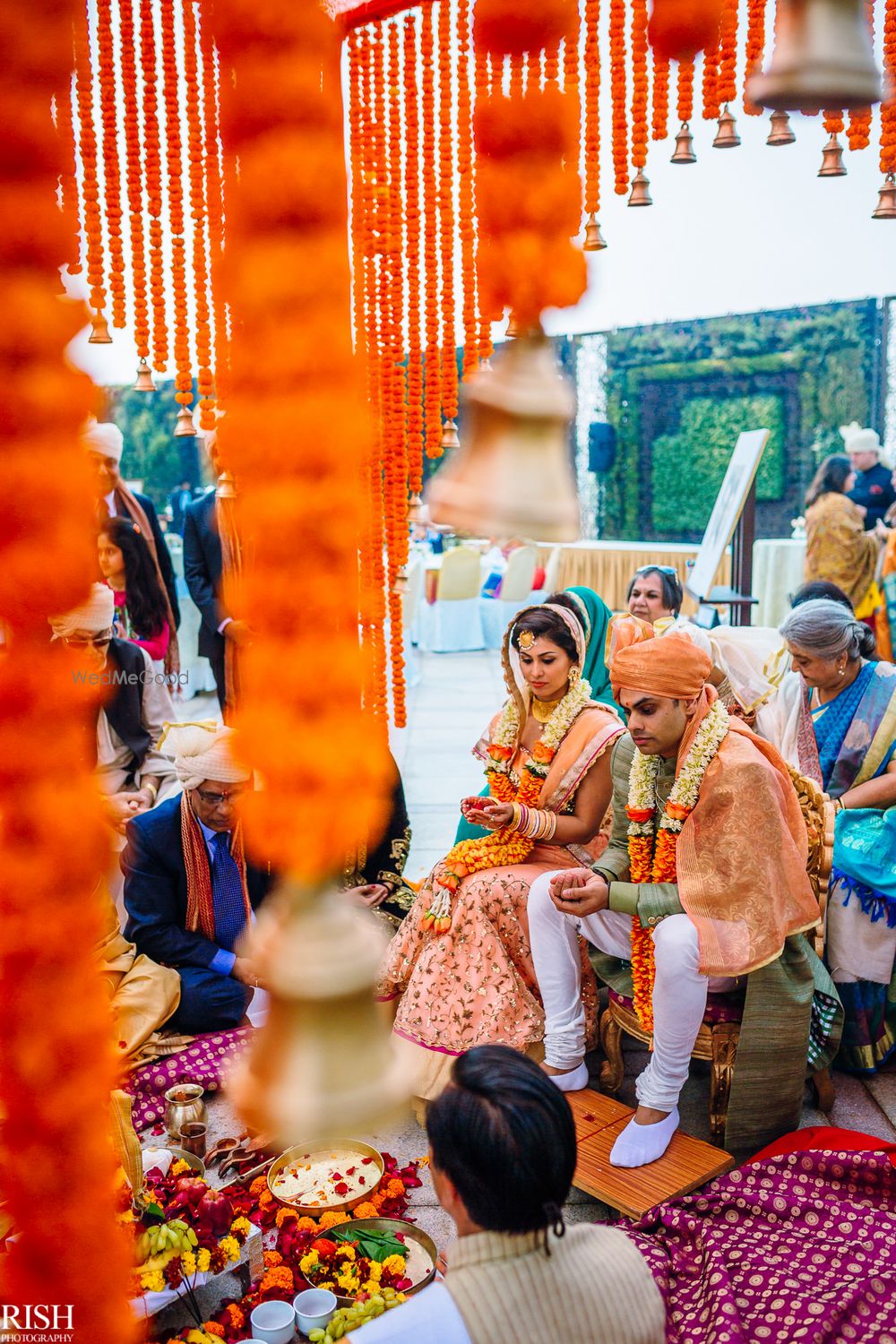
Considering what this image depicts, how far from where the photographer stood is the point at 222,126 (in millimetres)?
650

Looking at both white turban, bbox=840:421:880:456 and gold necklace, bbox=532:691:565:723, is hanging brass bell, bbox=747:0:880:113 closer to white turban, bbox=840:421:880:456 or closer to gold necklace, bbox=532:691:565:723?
gold necklace, bbox=532:691:565:723

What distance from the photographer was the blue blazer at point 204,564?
5.15 metres

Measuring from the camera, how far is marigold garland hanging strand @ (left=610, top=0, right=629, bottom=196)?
238 cm

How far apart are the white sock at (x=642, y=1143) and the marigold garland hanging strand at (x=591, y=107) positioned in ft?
7.14

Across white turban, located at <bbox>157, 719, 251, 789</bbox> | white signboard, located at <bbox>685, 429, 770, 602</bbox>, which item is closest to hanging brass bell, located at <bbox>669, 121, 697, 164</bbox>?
white turban, located at <bbox>157, 719, 251, 789</bbox>

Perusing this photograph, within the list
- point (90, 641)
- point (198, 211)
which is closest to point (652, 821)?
point (198, 211)

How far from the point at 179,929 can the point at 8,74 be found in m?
3.27

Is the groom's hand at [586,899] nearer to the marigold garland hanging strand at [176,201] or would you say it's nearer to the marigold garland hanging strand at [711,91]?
the marigold garland hanging strand at [176,201]

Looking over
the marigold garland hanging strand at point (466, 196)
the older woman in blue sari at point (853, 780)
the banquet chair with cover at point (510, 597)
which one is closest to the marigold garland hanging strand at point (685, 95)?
the marigold garland hanging strand at point (466, 196)

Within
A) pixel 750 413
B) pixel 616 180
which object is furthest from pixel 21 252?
pixel 750 413

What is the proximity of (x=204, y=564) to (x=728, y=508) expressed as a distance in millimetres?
3745

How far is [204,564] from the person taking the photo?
5.37 m

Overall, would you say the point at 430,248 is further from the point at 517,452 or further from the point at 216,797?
the point at 216,797

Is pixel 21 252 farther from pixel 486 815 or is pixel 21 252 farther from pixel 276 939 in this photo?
pixel 486 815
